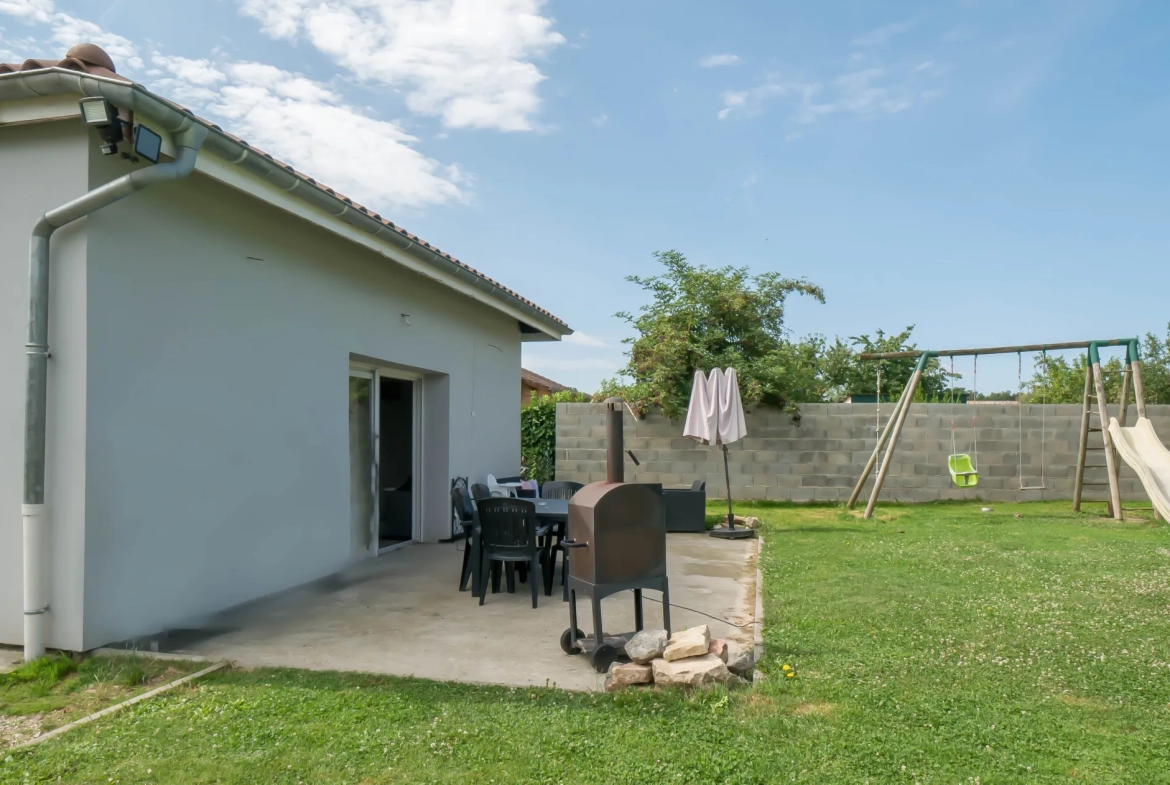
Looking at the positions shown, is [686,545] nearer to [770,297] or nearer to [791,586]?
[791,586]

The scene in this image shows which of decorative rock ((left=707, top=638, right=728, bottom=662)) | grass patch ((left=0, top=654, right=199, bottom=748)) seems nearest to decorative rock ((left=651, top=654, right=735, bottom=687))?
decorative rock ((left=707, top=638, right=728, bottom=662))

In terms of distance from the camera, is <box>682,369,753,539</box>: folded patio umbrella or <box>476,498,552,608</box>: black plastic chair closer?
<box>476,498,552,608</box>: black plastic chair

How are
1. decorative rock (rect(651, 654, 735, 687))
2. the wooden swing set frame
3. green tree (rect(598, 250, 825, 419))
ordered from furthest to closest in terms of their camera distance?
green tree (rect(598, 250, 825, 419))
the wooden swing set frame
decorative rock (rect(651, 654, 735, 687))

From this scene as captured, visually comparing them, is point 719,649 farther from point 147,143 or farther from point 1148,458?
point 1148,458

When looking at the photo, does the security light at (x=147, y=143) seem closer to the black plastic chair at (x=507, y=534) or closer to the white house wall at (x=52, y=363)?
the white house wall at (x=52, y=363)

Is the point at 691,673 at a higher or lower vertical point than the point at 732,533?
higher

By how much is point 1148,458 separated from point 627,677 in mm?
8394

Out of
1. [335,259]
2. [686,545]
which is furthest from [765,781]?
[686,545]

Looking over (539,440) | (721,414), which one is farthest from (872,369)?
(721,414)

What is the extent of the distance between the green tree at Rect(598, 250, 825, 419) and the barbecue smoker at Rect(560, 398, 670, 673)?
8503 millimetres

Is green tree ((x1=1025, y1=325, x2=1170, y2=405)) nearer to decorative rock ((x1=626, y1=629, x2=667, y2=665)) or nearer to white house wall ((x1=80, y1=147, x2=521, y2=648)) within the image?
white house wall ((x1=80, y1=147, x2=521, y2=648))

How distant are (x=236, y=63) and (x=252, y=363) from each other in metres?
3.97

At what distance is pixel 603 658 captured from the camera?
436 centimetres

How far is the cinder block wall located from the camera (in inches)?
525
